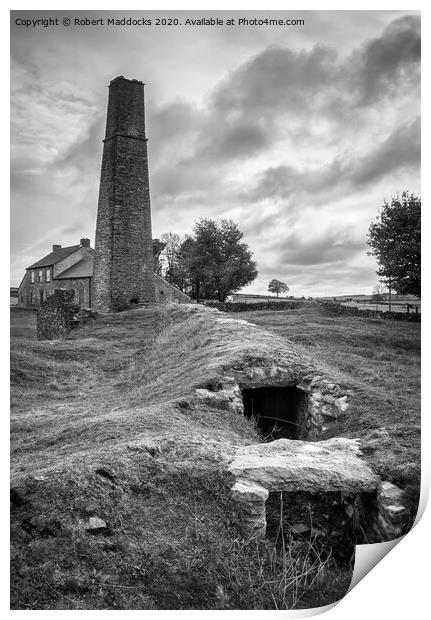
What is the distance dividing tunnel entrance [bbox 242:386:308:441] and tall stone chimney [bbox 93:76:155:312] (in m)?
14.2

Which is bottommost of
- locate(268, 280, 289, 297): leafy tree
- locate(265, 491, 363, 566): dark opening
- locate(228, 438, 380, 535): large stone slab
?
locate(265, 491, 363, 566): dark opening

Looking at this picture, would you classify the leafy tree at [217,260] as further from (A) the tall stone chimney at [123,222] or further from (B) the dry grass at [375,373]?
(A) the tall stone chimney at [123,222]

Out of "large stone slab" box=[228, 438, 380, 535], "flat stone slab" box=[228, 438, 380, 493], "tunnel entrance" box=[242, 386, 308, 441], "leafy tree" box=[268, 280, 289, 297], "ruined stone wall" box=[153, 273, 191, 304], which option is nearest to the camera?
"large stone slab" box=[228, 438, 380, 535]

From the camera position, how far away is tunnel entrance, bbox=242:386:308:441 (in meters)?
6.20

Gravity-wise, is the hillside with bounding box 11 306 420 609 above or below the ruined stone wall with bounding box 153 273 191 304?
below

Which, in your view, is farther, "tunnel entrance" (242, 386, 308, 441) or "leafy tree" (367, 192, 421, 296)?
"leafy tree" (367, 192, 421, 296)

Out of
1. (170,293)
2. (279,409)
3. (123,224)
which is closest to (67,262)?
(123,224)

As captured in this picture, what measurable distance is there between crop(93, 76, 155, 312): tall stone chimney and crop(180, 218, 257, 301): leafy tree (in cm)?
1423

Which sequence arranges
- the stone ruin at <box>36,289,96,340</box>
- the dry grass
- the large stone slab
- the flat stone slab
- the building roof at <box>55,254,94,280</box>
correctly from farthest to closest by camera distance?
the building roof at <box>55,254,94,280</box> < the stone ruin at <box>36,289,96,340</box> < the dry grass < the flat stone slab < the large stone slab

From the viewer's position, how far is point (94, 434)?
5.12m

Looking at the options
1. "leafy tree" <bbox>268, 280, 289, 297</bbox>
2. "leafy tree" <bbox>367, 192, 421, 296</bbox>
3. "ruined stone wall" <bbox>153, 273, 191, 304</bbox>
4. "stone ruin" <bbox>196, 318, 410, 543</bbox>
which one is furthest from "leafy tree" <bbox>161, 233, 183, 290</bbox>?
"stone ruin" <bbox>196, 318, 410, 543</bbox>

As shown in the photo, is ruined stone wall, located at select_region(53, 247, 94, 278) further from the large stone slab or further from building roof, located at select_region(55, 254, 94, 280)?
the large stone slab

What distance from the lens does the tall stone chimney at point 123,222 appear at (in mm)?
19922

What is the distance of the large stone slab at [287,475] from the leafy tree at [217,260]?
30.3 meters
